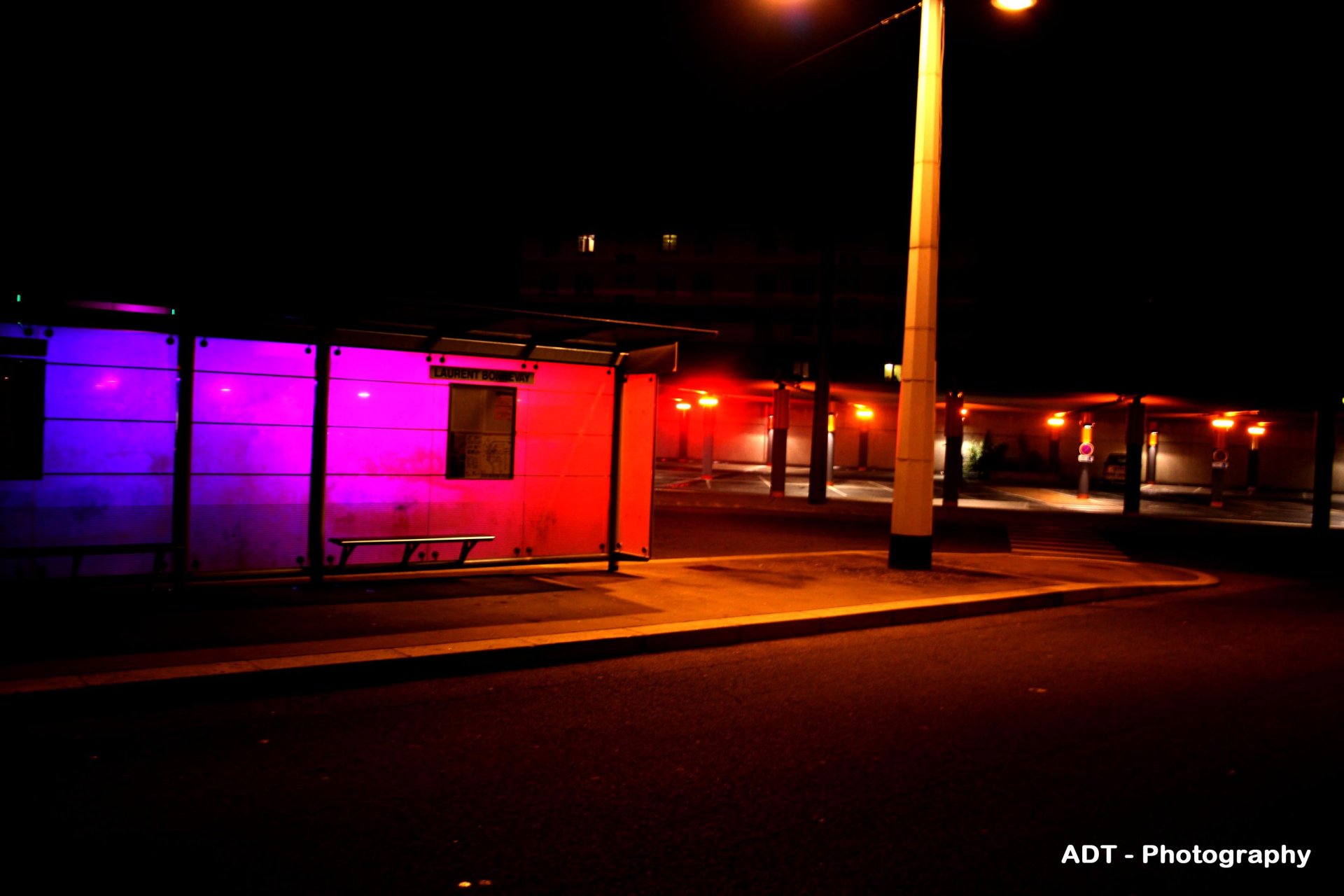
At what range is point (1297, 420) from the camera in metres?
51.7

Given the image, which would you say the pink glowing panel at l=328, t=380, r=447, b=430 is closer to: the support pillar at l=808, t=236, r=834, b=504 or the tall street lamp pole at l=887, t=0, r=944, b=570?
the tall street lamp pole at l=887, t=0, r=944, b=570

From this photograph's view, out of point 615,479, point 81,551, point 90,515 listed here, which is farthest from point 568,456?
point 81,551

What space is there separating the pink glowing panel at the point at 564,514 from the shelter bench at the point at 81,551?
158 inches

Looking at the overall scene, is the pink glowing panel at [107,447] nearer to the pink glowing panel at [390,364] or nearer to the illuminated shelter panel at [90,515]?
the illuminated shelter panel at [90,515]

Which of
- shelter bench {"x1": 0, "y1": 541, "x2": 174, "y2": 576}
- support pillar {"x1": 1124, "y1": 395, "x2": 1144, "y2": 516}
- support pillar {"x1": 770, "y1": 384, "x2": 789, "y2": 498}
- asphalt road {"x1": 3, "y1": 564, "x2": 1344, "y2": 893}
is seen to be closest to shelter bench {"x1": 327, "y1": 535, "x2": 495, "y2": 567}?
shelter bench {"x1": 0, "y1": 541, "x2": 174, "y2": 576}

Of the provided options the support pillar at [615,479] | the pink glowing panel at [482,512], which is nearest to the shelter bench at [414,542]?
the pink glowing panel at [482,512]

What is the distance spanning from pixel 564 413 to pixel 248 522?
384cm

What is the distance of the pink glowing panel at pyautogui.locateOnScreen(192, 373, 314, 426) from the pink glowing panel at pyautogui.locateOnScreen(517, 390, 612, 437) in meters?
2.55

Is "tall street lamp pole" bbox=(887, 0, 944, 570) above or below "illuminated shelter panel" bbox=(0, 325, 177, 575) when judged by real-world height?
above

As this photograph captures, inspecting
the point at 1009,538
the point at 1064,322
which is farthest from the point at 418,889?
the point at 1064,322

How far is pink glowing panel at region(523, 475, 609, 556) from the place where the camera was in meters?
12.0

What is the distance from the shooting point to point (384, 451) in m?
10.9

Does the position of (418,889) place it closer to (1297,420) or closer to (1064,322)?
(1297,420)

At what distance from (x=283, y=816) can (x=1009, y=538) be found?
19361 millimetres
